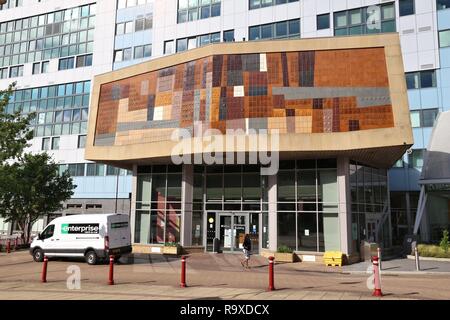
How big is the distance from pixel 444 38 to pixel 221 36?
846 inches

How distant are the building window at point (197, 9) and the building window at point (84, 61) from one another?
1316 cm

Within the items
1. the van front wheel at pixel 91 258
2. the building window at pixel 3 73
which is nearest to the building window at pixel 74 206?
the building window at pixel 3 73

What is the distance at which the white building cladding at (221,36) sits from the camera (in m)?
38.4

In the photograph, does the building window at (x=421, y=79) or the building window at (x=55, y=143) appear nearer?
the building window at (x=421, y=79)

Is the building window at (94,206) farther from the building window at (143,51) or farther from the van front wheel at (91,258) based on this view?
the van front wheel at (91,258)

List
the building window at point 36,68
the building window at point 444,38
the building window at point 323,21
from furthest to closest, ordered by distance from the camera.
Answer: the building window at point 36,68 < the building window at point 323,21 < the building window at point 444,38

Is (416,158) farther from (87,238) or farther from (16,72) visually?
(16,72)

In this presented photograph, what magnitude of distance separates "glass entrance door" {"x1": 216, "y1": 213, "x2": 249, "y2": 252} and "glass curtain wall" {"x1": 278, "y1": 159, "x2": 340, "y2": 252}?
2658mm

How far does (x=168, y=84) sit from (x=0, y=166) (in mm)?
11834

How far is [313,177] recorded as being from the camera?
25.1 m

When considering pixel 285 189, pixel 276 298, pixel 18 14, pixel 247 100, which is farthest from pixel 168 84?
pixel 18 14

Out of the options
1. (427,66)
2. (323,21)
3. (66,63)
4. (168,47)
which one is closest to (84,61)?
(66,63)

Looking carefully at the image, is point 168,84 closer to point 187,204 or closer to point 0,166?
point 187,204

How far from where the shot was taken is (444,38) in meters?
37.9
